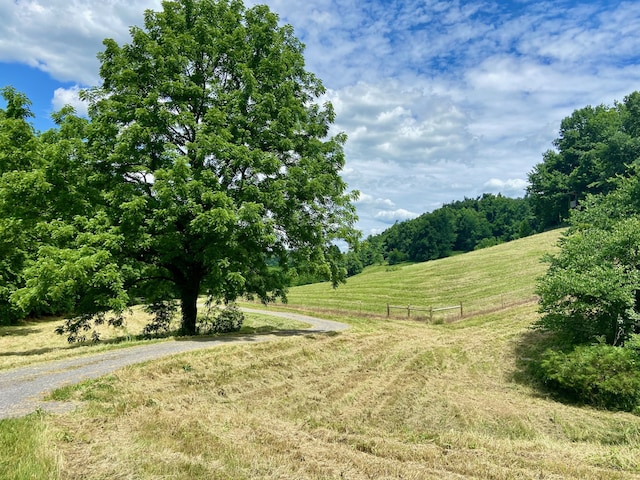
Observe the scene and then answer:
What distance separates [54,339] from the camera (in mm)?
20453

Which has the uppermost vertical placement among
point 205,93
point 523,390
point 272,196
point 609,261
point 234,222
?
point 205,93

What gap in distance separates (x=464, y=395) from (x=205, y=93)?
15.4 meters

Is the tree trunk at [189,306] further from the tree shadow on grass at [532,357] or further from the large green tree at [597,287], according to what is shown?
the large green tree at [597,287]

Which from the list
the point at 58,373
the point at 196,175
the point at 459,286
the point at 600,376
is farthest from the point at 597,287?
Answer: the point at 459,286

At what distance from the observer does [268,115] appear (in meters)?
17.0

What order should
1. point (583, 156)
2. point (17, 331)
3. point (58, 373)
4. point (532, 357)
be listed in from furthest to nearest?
1. point (583, 156)
2. point (17, 331)
3. point (532, 357)
4. point (58, 373)

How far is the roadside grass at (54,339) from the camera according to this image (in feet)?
39.6

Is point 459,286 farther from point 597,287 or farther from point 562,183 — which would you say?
point 562,183

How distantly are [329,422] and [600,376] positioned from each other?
9.28 m

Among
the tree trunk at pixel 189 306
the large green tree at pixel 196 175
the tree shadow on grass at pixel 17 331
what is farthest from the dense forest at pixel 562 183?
the tree shadow on grass at pixel 17 331

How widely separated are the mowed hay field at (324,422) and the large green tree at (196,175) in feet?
14.1

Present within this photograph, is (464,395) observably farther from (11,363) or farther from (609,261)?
(11,363)

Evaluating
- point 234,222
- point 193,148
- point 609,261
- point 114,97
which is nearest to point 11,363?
point 234,222

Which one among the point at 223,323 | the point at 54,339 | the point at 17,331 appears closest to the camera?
the point at 223,323
